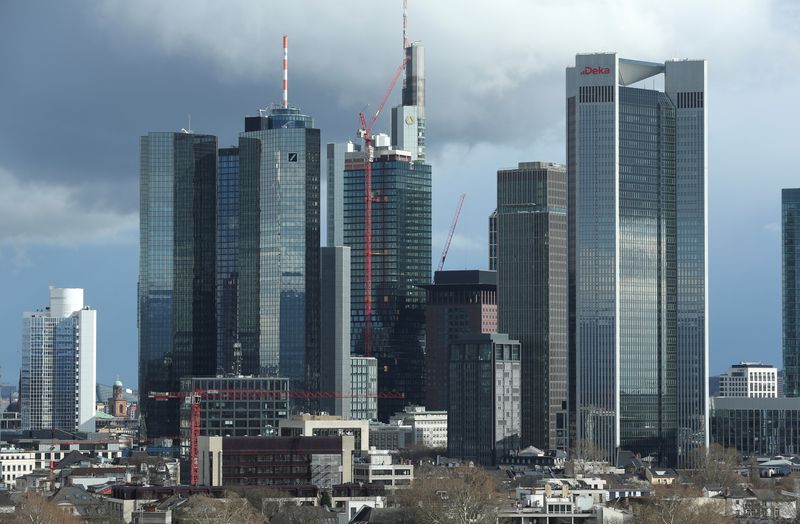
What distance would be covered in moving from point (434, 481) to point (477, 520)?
26.9 m

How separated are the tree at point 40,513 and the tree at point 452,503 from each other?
73.6 ft

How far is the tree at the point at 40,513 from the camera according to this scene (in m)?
147

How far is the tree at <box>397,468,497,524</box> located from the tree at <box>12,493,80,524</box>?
2245 cm

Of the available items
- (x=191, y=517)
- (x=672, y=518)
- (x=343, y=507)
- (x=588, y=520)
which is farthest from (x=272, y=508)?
(x=672, y=518)

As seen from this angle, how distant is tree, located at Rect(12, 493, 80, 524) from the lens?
483 ft

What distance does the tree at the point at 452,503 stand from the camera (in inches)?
5910

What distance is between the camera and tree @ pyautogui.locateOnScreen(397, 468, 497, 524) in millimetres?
150125

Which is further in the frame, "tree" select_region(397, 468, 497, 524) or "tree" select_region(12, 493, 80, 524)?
"tree" select_region(397, 468, 497, 524)

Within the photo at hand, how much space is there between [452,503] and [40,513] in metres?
26.4

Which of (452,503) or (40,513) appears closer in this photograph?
(40,513)

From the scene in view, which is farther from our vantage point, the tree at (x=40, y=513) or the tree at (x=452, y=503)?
the tree at (x=452, y=503)

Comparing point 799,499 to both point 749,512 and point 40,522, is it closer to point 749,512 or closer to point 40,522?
point 749,512

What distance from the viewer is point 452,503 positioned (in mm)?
154000

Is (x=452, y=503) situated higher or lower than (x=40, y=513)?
higher
